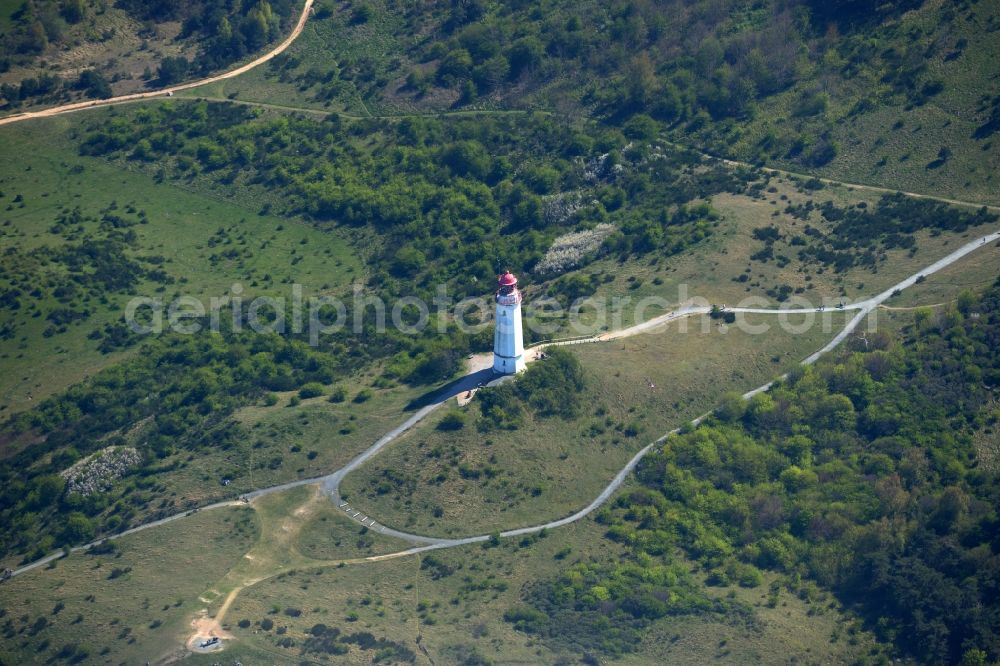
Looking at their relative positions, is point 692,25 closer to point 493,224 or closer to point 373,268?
point 493,224

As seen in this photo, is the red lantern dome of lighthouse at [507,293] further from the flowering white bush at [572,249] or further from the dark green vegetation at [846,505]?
the flowering white bush at [572,249]

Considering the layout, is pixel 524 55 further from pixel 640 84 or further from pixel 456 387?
pixel 456 387

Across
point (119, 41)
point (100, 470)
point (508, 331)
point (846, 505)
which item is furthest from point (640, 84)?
point (100, 470)

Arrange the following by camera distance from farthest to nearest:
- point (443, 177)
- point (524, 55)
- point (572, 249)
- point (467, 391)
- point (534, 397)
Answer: point (524, 55), point (443, 177), point (572, 249), point (467, 391), point (534, 397)

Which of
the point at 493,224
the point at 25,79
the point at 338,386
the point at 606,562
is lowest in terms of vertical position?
the point at 606,562

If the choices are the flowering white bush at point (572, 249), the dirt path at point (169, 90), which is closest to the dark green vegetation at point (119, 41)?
the dirt path at point (169, 90)

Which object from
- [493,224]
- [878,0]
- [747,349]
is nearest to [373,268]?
[493,224]
